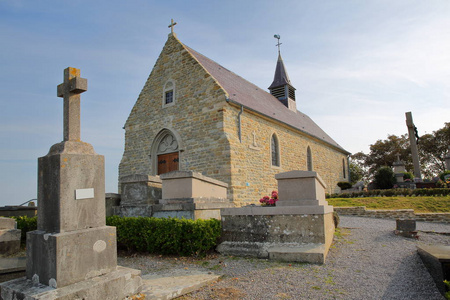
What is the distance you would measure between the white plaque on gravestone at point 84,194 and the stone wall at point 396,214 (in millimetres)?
11886

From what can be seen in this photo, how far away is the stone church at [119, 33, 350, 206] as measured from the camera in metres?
12.9

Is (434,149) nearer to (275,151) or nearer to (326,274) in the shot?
(275,151)

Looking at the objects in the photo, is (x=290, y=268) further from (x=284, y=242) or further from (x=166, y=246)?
(x=166, y=246)

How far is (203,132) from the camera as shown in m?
13.4

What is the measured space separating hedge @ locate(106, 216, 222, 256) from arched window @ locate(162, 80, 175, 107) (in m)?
9.62

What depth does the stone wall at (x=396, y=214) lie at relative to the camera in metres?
11.1

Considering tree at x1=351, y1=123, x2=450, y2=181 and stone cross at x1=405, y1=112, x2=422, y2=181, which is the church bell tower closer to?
stone cross at x1=405, y1=112, x2=422, y2=181

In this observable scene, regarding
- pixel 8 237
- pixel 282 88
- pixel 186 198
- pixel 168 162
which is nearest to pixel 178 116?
pixel 168 162

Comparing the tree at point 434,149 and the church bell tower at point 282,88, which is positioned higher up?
the church bell tower at point 282,88

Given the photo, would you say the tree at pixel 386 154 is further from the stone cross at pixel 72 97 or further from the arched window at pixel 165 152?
the stone cross at pixel 72 97

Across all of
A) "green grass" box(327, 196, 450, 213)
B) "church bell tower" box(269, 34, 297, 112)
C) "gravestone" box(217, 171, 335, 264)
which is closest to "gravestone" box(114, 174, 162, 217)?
"gravestone" box(217, 171, 335, 264)

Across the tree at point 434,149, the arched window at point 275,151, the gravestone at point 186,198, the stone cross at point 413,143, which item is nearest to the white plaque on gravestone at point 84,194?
the gravestone at point 186,198

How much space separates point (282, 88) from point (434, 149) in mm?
26540

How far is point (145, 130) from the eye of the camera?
52.6 ft
